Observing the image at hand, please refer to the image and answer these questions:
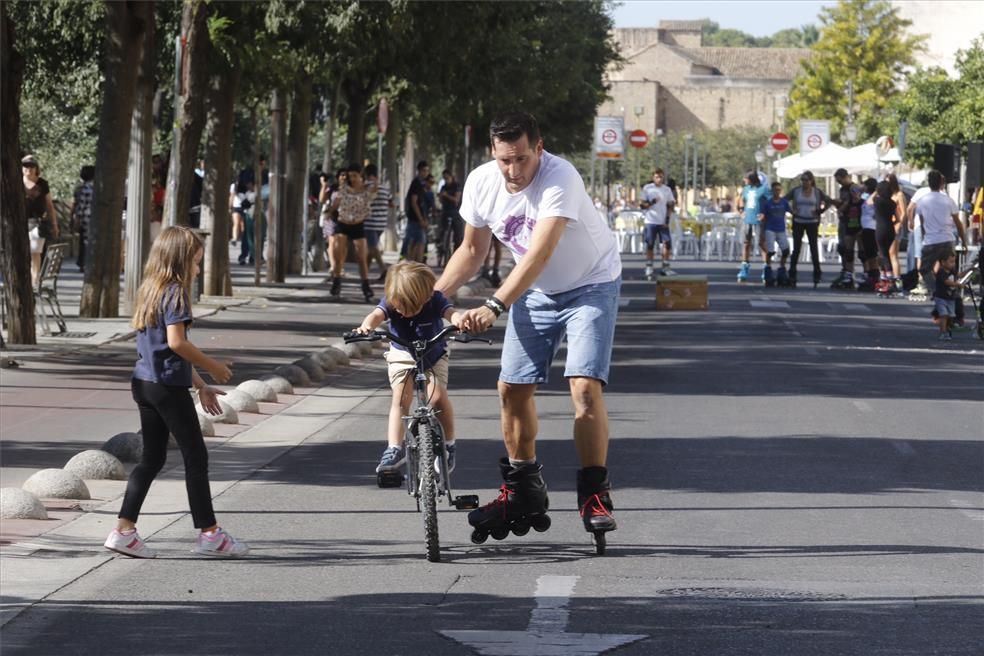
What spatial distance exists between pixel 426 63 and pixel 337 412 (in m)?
17.4

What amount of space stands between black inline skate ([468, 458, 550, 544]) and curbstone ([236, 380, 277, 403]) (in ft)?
19.4

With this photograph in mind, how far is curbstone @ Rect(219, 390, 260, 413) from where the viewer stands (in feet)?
45.0

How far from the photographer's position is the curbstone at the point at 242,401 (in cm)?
1373

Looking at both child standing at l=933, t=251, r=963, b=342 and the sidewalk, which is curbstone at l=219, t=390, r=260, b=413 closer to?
the sidewalk

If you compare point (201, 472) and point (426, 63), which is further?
point (426, 63)

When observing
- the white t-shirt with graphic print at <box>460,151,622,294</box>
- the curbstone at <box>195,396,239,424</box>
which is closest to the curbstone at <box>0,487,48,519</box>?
the white t-shirt with graphic print at <box>460,151,622,294</box>

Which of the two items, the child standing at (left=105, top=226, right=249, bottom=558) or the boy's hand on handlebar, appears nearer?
the boy's hand on handlebar

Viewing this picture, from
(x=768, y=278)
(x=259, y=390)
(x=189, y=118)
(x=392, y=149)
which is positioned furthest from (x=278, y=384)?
(x=392, y=149)

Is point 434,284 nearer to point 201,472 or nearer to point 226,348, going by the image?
point 201,472

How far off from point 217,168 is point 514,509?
60.1ft

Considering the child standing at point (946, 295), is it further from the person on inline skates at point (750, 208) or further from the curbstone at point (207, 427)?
the curbstone at point (207, 427)

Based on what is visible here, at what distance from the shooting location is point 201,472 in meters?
8.41

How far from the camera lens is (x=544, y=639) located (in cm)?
662

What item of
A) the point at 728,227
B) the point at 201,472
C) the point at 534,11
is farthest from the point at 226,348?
the point at 728,227
